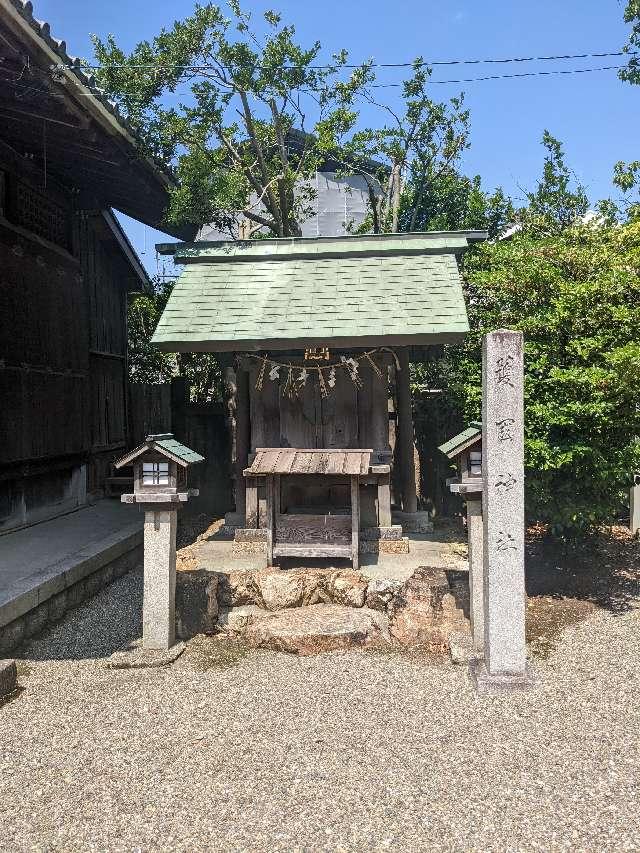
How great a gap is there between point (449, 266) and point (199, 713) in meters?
6.70

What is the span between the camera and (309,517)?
7.90 meters

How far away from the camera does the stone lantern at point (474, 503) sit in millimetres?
5918

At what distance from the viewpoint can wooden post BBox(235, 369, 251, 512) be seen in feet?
29.8

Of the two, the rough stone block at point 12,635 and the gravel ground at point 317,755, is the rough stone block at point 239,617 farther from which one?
the rough stone block at point 12,635

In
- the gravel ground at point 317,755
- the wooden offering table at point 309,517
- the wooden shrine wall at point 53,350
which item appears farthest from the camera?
the wooden shrine wall at point 53,350

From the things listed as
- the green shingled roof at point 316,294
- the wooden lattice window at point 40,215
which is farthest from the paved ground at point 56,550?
the wooden lattice window at point 40,215

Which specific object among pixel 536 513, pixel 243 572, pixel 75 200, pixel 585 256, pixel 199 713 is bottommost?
pixel 199 713

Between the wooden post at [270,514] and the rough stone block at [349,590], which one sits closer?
the rough stone block at [349,590]

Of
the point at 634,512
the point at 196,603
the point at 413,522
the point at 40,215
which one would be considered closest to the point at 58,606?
the point at 196,603

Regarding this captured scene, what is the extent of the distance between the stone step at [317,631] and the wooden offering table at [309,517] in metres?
1.04

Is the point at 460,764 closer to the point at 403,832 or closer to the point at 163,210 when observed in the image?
the point at 403,832

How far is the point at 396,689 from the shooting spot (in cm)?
529

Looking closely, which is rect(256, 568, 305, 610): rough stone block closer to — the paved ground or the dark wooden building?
the paved ground

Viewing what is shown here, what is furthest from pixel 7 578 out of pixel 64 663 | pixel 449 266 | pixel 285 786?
pixel 449 266
